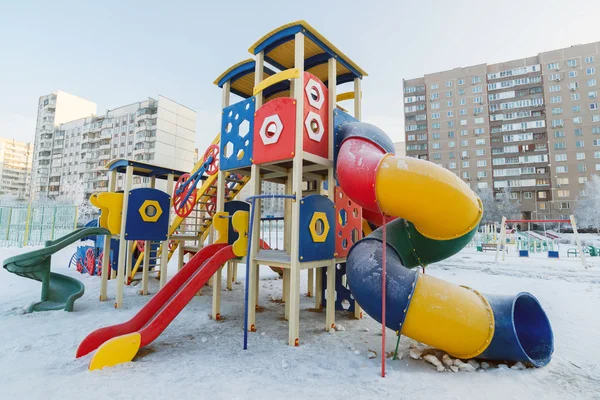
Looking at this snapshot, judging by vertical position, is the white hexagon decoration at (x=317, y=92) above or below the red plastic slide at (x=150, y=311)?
above

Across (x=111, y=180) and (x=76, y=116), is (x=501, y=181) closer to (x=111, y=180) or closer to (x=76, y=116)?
(x=111, y=180)

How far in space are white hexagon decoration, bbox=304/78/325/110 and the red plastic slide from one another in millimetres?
3404

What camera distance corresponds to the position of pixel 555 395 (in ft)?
10.6

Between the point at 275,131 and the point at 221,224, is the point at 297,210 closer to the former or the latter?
the point at 275,131

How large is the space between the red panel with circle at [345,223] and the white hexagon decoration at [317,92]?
5.44ft

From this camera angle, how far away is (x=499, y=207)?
159 feet

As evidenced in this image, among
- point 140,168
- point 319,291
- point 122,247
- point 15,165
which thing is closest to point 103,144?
point 140,168

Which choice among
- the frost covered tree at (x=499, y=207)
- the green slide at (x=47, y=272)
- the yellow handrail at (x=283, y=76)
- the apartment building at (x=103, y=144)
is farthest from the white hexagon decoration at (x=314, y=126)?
the frost covered tree at (x=499, y=207)

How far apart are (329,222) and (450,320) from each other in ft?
8.60

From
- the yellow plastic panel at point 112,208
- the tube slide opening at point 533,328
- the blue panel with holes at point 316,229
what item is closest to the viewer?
the tube slide opening at point 533,328

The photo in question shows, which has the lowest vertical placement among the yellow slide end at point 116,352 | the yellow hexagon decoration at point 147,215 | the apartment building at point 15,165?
the yellow slide end at point 116,352

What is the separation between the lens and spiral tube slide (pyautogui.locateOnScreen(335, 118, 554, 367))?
3717mm

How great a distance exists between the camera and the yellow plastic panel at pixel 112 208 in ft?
24.7

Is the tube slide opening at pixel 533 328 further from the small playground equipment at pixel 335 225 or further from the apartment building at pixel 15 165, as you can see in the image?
the apartment building at pixel 15 165
